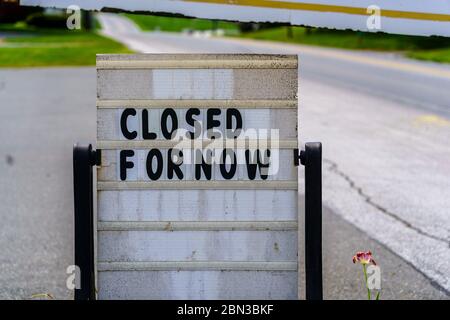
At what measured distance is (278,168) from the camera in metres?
3.27

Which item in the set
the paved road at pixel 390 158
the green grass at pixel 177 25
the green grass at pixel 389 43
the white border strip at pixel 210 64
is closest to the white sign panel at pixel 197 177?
the white border strip at pixel 210 64

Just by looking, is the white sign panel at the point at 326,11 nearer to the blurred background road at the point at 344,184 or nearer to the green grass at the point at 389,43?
the blurred background road at the point at 344,184

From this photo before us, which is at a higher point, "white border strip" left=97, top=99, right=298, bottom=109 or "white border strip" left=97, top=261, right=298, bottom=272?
Answer: "white border strip" left=97, top=99, right=298, bottom=109

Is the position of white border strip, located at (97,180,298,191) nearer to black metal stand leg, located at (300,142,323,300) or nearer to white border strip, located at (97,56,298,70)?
black metal stand leg, located at (300,142,323,300)

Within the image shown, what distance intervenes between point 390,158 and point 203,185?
645 cm

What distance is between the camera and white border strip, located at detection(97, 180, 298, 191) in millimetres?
3271

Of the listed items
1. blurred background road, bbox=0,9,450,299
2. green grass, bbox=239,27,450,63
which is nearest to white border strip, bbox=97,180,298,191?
blurred background road, bbox=0,9,450,299

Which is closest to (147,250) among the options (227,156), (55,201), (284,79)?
(227,156)

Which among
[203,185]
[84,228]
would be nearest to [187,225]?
[203,185]

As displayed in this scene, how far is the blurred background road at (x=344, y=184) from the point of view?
525 centimetres

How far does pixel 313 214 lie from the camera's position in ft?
10.9

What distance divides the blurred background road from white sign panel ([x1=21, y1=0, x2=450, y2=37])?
214cm

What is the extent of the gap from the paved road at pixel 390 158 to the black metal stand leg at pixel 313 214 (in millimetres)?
1901
